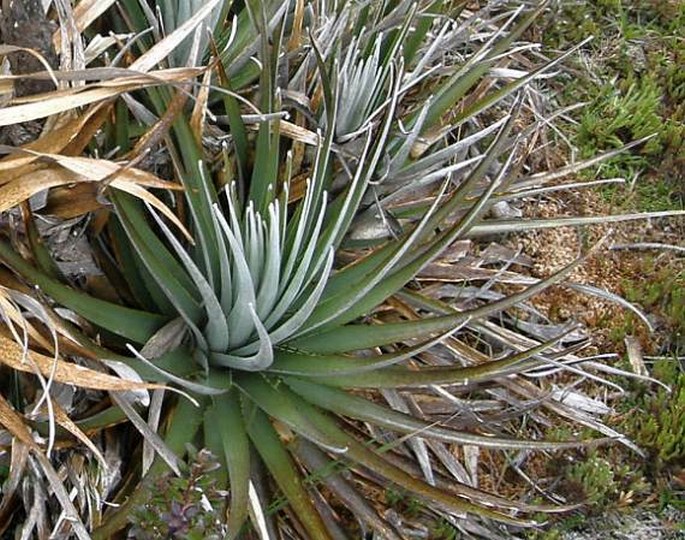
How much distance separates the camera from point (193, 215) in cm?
215

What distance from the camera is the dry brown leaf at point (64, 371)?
185 centimetres

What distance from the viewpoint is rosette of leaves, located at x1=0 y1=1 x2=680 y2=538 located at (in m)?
2.08

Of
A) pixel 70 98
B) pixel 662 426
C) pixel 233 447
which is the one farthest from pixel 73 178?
pixel 662 426

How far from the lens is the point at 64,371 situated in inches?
73.3

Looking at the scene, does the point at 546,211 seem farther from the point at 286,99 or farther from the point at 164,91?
the point at 164,91

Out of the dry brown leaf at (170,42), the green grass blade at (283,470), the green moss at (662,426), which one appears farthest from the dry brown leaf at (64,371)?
the green moss at (662,426)

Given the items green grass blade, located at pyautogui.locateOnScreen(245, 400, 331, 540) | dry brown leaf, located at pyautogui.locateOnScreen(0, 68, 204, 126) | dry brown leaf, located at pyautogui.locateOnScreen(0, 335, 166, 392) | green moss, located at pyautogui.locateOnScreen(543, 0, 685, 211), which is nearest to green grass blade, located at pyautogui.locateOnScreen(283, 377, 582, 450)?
green grass blade, located at pyautogui.locateOnScreen(245, 400, 331, 540)

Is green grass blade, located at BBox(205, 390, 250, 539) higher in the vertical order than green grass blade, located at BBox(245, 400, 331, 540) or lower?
higher

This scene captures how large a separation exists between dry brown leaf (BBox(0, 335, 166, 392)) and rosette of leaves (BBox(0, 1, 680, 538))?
10 centimetres

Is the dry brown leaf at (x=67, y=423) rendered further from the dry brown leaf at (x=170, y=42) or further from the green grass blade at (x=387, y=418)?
the dry brown leaf at (x=170, y=42)

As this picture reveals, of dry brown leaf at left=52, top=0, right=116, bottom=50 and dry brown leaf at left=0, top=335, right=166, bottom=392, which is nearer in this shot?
dry brown leaf at left=0, top=335, right=166, bottom=392

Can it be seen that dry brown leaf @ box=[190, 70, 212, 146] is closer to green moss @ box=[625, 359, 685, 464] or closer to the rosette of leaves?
the rosette of leaves

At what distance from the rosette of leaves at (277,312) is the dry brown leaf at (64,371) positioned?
0.32 feet

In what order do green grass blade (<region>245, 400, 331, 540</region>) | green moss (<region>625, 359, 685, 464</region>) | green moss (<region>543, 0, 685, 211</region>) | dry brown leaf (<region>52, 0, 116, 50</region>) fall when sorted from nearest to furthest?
green grass blade (<region>245, 400, 331, 540</region>) < dry brown leaf (<region>52, 0, 116, 50</region>) < green moss (<region>625, 359, 685, 464</region>) < green moss (<region>543, 0, 685, 211</region>)
